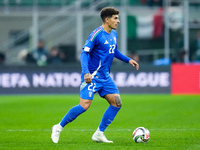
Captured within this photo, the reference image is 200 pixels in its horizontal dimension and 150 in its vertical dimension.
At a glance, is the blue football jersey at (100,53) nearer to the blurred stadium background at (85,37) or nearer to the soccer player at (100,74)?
the soccer player at (100,74)

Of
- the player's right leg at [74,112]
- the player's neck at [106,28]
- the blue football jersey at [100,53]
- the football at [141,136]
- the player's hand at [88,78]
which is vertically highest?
the player's neck at [106,28]

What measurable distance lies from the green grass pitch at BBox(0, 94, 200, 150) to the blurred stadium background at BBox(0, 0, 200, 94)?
1.79 meters

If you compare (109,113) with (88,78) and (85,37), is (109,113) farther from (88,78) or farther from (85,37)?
(85,37)

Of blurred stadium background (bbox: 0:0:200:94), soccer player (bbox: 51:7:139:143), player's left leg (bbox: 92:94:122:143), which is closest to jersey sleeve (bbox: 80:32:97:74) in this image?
soccer player (bbox: 51:7:139:143)

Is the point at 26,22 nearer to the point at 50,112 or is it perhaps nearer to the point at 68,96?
the point at 68,96

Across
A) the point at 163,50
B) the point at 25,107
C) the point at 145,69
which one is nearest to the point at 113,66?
the point at 145,69

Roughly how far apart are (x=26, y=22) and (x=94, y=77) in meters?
19.1

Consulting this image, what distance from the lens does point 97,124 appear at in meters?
11.1

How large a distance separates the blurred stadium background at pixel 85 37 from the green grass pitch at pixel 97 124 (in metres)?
1.79

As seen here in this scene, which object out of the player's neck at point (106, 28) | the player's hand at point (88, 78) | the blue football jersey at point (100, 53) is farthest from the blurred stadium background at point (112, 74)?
the player's neck at point (106, 28)

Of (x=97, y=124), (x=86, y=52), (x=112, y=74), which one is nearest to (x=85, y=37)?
(x=112, y=74)

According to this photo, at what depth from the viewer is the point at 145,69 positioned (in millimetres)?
19891

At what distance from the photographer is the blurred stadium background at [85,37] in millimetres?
19859

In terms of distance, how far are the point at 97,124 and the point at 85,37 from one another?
1319cm
